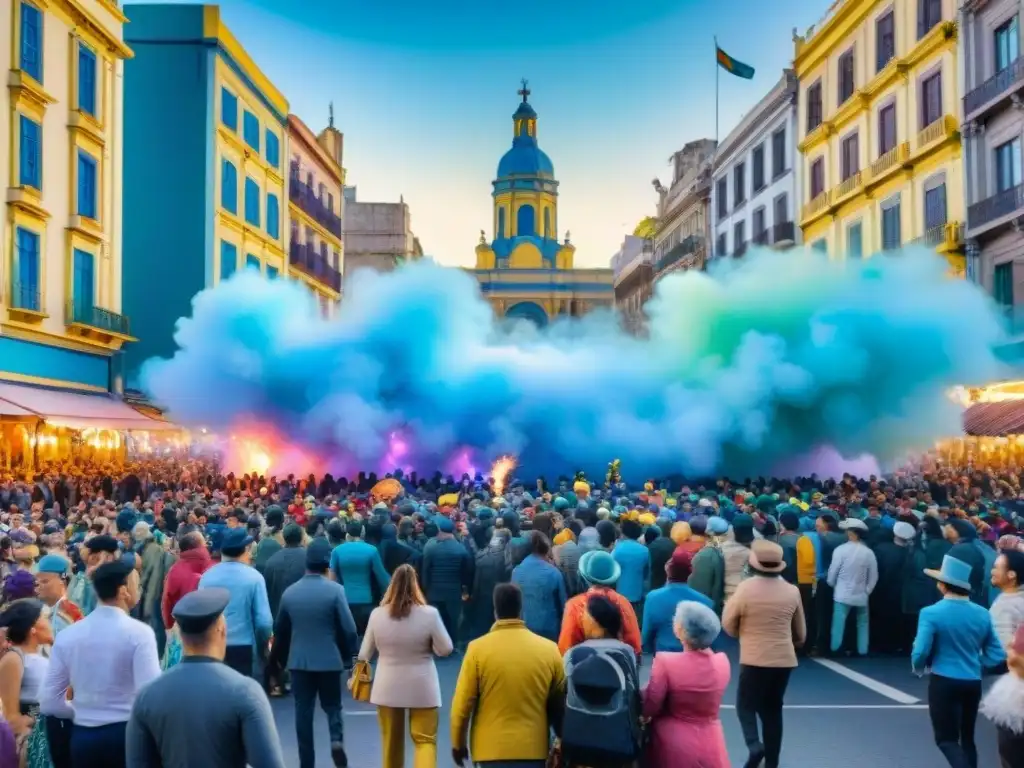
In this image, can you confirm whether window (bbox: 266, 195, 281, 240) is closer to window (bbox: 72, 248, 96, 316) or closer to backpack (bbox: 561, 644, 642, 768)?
window (bbox: 72, 248, 96, 316)

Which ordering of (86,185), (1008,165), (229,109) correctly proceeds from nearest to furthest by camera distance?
1. (1008,165)
2. (86,185)
3. (229,109)

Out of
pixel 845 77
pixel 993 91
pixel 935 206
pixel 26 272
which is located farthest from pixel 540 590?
pixel 845 77

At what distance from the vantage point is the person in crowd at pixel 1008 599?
7.16 metres

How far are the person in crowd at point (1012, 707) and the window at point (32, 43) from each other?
23069 millimetres

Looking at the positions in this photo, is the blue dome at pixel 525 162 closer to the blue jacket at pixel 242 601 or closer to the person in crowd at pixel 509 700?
the blue jacket at pixel 242 601

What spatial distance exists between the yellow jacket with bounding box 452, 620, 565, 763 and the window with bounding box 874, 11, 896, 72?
29.3 m

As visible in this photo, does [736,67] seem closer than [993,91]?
No

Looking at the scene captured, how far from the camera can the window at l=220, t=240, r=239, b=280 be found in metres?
33.9

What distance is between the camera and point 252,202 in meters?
37.0

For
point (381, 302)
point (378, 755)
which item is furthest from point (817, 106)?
point (378, 755)

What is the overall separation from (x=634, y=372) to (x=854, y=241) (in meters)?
9.49

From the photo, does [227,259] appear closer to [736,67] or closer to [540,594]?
[736,67]

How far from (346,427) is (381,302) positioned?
3473 mm

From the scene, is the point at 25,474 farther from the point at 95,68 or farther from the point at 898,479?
the point at 898,479
